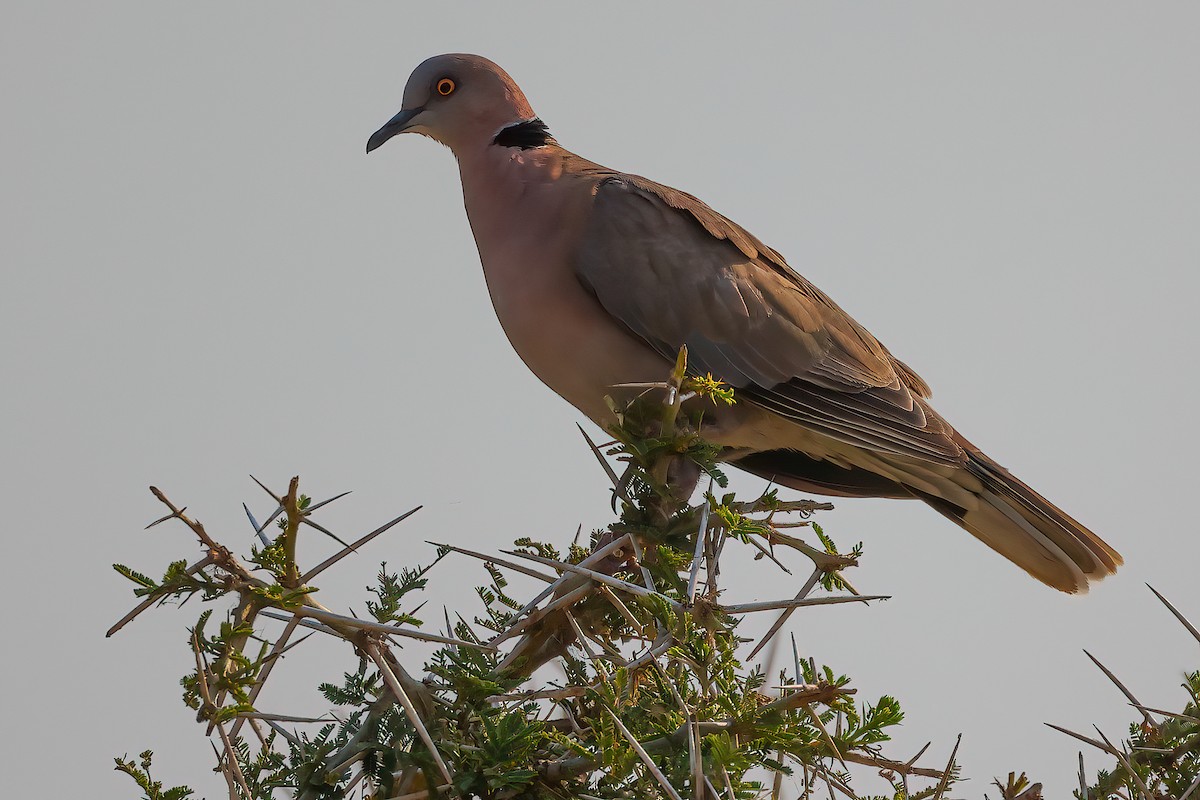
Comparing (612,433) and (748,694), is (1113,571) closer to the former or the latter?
(612,433)

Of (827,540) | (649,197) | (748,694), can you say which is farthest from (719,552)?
(649,197)

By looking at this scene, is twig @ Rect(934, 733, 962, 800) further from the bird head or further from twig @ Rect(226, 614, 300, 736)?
the bird head

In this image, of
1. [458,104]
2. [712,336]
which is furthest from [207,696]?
[458,104]

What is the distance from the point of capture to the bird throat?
16.6ft

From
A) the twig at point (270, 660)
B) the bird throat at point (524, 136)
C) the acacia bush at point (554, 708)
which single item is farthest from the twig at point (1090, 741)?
the bird throat at point (524, 136)

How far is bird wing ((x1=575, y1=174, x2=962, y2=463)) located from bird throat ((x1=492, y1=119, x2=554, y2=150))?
0.42 m

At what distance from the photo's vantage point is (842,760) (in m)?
2.32

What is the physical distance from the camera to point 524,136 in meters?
5.10

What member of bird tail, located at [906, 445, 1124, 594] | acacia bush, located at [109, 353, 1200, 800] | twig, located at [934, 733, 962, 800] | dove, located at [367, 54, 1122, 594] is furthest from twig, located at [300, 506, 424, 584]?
bird tail, located at [906, 445, 1124, 594]

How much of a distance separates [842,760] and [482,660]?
71cm

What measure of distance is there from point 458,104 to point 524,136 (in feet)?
1.05

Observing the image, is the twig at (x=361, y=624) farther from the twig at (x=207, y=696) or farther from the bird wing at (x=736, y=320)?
the bird wing at (x=736, y=320)

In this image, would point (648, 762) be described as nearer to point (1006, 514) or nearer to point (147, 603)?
point (147, 603)

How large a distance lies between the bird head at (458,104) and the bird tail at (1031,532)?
2324mm
